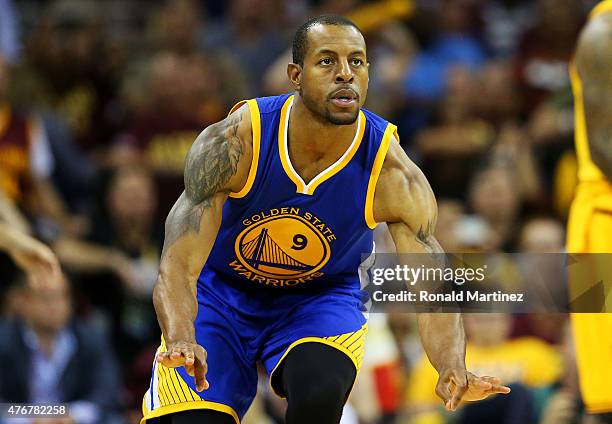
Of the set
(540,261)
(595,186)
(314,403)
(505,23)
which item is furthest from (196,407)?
(505,23)

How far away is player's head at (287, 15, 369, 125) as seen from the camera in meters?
4.91

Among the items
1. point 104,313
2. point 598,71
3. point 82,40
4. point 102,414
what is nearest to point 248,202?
point 598,71

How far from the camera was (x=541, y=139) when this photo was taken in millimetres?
9875

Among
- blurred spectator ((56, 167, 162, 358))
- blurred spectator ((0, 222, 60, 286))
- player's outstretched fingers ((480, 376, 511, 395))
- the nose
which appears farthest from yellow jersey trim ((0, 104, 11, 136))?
player's outstretched fingers ((480, 376, 511, 395))

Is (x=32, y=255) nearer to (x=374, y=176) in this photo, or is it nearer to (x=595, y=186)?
(x=374, y=176)

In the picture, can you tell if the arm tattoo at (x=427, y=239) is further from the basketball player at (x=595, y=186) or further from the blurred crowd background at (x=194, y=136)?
the blurred crowd background at (x=194, y=136)

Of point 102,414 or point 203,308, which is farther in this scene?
point 102,414

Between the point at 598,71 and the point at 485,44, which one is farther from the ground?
the point at 485,44

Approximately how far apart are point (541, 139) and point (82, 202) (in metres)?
3.80

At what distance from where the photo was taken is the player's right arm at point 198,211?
493cm

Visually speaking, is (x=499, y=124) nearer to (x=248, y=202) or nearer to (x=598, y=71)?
(x=598, y=71)

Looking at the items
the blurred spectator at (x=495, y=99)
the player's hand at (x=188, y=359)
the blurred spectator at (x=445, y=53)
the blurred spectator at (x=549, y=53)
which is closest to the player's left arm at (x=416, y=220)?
the player's hand at (x=188, y=359)

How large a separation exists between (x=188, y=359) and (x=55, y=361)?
387cm

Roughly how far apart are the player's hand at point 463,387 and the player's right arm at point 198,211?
1051 millimetres
